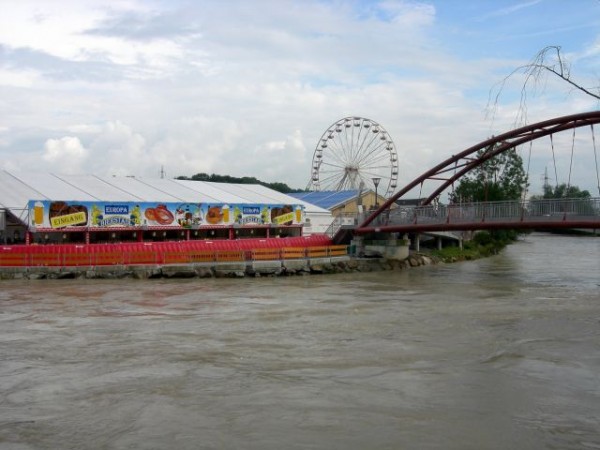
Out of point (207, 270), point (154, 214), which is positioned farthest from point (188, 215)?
point (207, 270)

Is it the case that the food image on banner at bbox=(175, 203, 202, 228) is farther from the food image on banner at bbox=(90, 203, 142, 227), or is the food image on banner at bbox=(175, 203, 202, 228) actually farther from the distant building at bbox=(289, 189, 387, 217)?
the distant building at bbox=(289, 189, 387, 217)

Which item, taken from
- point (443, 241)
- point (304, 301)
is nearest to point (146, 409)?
point (304, 301)

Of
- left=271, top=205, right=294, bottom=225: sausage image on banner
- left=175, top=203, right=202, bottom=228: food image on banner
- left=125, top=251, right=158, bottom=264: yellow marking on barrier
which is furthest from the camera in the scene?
left=271, top=205, right=294, bottom=225: sausage image on banner

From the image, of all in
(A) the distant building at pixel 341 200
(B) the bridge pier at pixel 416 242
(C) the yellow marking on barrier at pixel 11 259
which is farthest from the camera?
(A) the distant building at pixel 341 200

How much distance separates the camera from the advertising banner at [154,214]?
3616 centimetres

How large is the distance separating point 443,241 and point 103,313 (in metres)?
41.6

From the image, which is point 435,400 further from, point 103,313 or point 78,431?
point 103,313

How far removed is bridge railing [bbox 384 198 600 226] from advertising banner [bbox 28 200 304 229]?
8.13 m

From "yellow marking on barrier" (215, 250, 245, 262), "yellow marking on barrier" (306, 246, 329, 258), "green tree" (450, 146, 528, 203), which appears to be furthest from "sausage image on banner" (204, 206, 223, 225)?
"green tree" (450, 146, 528, 203)

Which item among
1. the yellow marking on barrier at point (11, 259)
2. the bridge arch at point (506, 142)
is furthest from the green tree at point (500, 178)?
the yellow marking on barrier at point (11, 259)

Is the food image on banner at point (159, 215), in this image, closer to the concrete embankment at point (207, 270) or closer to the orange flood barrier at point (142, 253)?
the orange flood barrier at point (142, 253)

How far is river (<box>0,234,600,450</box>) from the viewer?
943 centimetres

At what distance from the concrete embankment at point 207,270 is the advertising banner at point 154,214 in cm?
409

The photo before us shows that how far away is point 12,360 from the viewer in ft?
47.0
